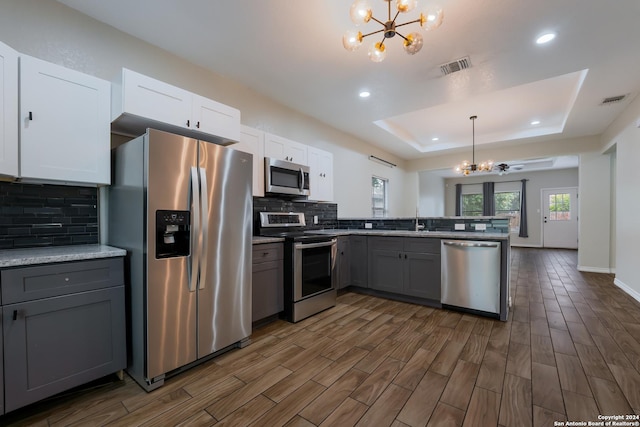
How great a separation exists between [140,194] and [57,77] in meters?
0.96

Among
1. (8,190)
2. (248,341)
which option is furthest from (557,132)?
(8,190)

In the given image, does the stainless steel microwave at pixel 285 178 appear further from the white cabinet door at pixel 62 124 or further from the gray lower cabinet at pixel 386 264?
the white cabinet door at pixel 62 124

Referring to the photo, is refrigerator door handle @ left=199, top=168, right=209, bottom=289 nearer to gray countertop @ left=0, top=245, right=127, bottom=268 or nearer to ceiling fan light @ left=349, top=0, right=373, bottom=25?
gray countertop @ left=0, top=245, right=127, bottom=268

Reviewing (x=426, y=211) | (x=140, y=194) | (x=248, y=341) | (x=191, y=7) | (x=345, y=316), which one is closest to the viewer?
(x=140, y=194)

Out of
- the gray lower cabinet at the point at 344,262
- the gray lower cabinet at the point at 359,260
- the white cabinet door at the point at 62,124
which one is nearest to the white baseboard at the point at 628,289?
the gray lower cabinet at the point at 359,260

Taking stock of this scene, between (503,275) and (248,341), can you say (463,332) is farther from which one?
(248,341)

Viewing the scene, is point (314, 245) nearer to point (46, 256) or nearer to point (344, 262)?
point (344, 262)

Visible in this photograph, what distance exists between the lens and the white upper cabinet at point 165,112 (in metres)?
2.02

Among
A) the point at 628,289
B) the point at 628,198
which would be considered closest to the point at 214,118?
the point at 628,198

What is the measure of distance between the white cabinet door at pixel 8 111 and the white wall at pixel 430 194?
29.2 ft

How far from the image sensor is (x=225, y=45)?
2592 millimetres

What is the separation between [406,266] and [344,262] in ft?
2.84

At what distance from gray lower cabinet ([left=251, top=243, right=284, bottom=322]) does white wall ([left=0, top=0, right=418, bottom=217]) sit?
1.73 metres

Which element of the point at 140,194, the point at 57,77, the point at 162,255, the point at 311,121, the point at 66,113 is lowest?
the point at 162,255
